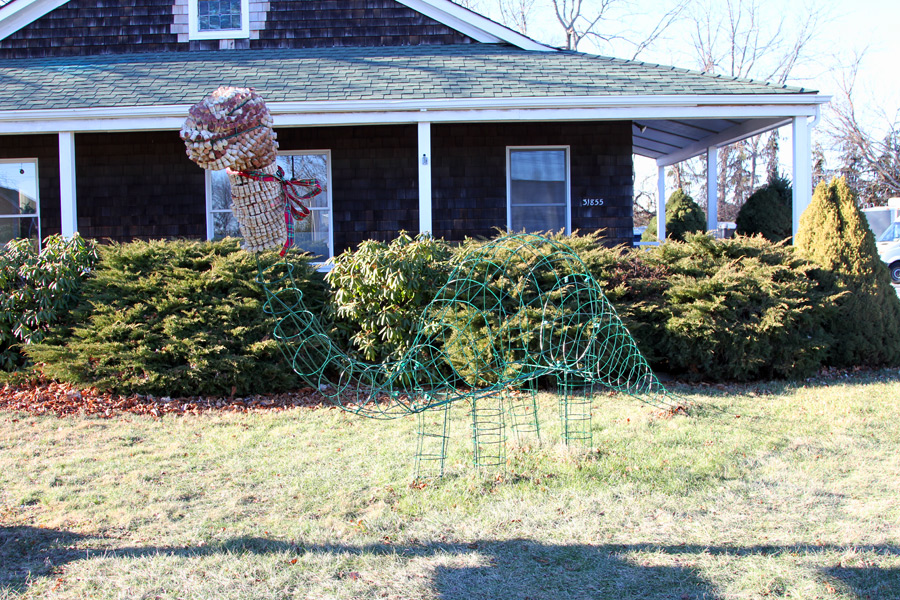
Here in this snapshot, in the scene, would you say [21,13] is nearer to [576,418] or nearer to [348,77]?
[348,77]

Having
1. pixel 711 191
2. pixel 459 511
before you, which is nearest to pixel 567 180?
pixel 711 191

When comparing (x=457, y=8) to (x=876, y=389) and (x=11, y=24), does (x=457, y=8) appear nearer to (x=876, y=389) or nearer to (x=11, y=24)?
(x=11, y=24)

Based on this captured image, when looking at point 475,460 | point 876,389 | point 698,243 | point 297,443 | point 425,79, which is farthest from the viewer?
point 425,79

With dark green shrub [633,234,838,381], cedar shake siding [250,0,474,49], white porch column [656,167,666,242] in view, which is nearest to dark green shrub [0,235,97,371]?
cedar shake siding [250,0,474,49]

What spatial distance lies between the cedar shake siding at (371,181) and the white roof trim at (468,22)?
2.75m

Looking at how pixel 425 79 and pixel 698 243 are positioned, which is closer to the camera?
pixel 698 243

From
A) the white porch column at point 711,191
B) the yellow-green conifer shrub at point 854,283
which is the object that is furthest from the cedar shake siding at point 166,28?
Answer: the yellow-green conifer shrub at point 854,283

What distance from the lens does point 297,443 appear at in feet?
18.6

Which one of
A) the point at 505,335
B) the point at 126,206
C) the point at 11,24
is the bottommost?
the point at 505,335

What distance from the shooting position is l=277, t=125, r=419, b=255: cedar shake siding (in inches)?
431

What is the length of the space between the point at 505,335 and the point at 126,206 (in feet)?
23.7

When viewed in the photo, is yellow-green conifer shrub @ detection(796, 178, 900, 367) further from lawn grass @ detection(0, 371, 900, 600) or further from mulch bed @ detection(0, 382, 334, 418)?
mulch bed @ detection(0, 382, 334, 418)

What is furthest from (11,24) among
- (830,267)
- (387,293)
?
(830,267)

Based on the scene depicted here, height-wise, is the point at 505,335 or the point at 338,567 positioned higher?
the point at 505,335
